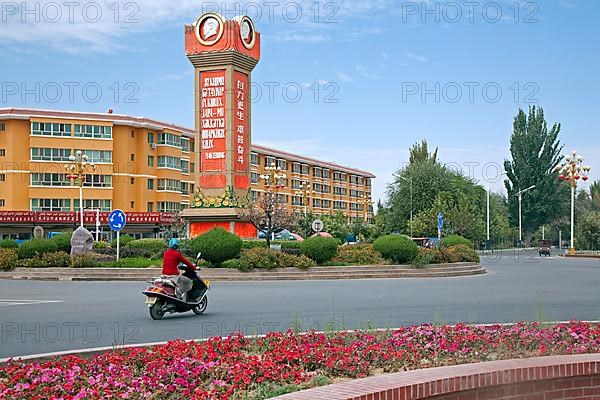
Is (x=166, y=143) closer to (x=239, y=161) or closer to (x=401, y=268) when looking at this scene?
(x=239, y=161)

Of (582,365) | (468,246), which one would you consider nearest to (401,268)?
(468,246)

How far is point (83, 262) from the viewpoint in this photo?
27.7 meters

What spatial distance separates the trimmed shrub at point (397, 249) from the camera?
95.6 ft

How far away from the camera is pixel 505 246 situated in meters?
90.4

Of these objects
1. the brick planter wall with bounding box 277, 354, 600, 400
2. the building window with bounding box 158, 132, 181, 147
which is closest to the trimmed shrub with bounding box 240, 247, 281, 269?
the brick planter wall with bounding box 277, 354, 600, 400

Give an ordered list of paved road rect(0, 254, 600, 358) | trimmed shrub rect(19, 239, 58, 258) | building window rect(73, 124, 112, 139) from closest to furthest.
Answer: paved road rect(0, 254, 600, 358) → trimmed shrub rect(19, 239, 58, 258) → building window rect(73, 124, 112, 139)

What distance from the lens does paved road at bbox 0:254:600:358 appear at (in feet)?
40.4

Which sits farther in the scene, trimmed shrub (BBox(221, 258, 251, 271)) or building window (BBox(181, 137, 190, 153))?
building window (BBox(181, 137, 190, 153))

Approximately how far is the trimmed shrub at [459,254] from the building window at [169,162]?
46.0m

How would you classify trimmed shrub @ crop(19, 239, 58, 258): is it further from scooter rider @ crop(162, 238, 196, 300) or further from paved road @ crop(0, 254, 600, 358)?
scooter rider @ crop(162, 238, 196, 300)

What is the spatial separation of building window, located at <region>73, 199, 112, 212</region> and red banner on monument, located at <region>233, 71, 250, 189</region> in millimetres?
32049

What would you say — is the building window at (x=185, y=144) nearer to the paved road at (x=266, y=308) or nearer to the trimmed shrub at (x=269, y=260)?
the trimmed shrub at (x=269, y=260)

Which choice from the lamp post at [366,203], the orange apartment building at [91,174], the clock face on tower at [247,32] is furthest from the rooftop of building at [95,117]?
the clock face on tower at [247,32]

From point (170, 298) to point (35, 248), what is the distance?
17480mm
